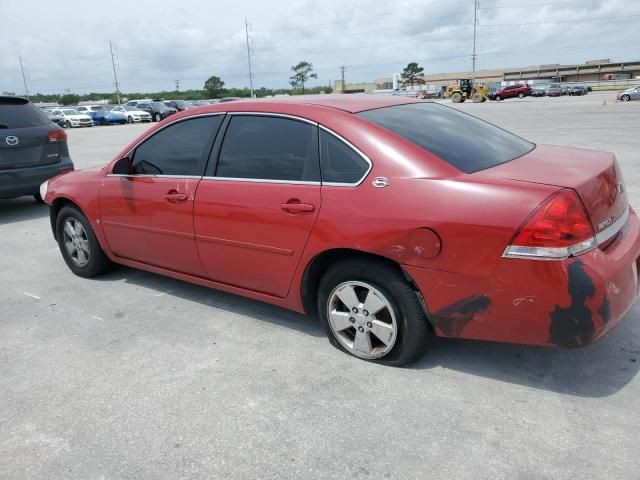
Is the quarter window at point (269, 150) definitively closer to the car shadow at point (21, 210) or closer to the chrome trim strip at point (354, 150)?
the chrome trim strip at point (354, 150)

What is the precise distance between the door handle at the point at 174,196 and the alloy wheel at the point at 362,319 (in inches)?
52.6

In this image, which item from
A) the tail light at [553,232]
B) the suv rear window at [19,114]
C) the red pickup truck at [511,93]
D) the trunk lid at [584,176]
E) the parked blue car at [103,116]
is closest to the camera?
the tail light at [553,232]

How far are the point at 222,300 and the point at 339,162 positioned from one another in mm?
1790

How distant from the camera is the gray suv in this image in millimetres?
7262

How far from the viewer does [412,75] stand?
10944cm

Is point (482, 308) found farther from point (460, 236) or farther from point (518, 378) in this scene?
point (518, 378)

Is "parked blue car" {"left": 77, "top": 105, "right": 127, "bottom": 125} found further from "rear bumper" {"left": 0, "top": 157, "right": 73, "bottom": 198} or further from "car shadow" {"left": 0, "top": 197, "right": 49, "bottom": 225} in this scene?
"rear bumper" {"left": 0, "top": 157, "right": 73, "bottom": 198}

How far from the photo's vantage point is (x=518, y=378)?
3.02 m

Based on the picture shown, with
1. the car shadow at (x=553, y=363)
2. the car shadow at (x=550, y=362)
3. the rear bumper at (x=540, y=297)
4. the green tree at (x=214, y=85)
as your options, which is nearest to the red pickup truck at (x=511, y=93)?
the green tree at (x=214, y=85)

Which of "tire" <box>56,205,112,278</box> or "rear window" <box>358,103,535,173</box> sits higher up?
"rear window" <box>358,103,535,173</box>

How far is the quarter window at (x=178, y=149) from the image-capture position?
3.84 metres

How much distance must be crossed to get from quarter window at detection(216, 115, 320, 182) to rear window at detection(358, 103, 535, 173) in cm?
42

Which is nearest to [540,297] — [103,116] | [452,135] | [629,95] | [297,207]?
[452,135]

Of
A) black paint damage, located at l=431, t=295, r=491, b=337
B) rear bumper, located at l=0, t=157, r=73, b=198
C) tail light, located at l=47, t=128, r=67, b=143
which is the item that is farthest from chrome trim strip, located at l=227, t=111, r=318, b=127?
tail light, located at l=47, t=128, r=67, b=143
